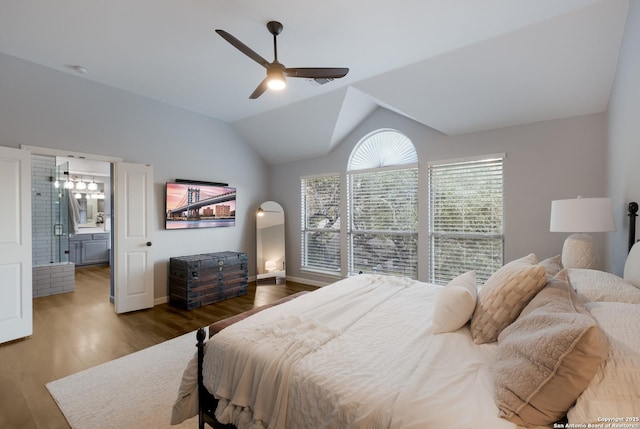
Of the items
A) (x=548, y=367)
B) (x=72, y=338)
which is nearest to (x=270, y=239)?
(x=72, y=338)

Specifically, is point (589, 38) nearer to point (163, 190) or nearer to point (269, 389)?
point (269, 389)

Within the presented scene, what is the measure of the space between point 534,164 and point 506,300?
279 centimetres

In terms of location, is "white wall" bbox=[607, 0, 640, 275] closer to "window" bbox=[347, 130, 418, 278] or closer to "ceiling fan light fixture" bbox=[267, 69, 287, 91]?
"window" bbox=[347, 130, 418, 278]

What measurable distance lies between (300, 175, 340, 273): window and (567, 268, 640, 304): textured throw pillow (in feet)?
12.3

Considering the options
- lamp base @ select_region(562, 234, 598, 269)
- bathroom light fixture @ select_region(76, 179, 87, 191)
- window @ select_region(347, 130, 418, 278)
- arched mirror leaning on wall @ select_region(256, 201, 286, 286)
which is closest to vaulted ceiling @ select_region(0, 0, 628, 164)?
window @ select_region(347, 130, 418, 278)

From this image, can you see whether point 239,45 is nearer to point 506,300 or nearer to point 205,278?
point 506,300

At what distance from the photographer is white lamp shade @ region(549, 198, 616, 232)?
209cm

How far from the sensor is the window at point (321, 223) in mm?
5203

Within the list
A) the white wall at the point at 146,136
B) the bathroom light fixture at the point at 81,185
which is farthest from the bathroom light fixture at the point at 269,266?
the bathroom light fixture at the point at 81,185

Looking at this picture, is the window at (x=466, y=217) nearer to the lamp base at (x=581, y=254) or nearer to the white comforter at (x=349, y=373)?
the lamp base at (x=581, y=254)

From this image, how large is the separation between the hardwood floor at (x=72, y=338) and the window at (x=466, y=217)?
2.51 meters

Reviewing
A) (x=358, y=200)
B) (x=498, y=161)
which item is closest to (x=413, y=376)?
(x=498, y=161)

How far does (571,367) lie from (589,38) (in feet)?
9.75

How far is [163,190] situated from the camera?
447cm
